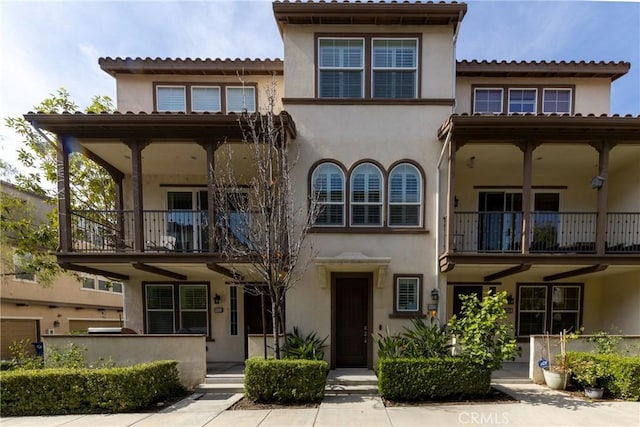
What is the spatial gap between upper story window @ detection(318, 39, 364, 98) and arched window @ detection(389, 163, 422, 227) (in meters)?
2.38

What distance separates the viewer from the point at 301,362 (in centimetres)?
582

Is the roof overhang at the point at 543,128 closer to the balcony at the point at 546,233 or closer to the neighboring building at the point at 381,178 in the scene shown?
the neighboring building at the point at 381,178

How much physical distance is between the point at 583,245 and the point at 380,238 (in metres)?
5.55

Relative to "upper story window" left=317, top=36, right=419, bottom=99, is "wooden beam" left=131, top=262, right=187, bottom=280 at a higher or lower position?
lower

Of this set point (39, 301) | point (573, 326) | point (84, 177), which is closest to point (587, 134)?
point (573, 326)

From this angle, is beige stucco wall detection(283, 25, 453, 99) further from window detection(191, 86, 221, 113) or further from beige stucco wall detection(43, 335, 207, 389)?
beige stucco wall detection(43, 335, 207, 389)

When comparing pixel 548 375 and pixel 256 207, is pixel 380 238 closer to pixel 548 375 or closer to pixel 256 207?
pixel 256 207

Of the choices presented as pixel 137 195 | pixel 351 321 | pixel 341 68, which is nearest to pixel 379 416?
pixel 351 321

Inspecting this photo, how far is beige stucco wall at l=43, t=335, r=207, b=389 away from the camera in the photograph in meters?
6.82

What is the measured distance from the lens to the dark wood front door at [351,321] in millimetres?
7727

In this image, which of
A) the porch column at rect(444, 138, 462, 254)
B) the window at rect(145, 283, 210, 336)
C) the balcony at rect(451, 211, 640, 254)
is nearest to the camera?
the porch column at rect(444, 138, 462, 254)

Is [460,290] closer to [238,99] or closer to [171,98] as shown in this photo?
[238,99]

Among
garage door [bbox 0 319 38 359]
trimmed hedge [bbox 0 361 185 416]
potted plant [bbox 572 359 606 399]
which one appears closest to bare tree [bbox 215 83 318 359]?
trimmed hedge [bbox 0 361 185 416]
